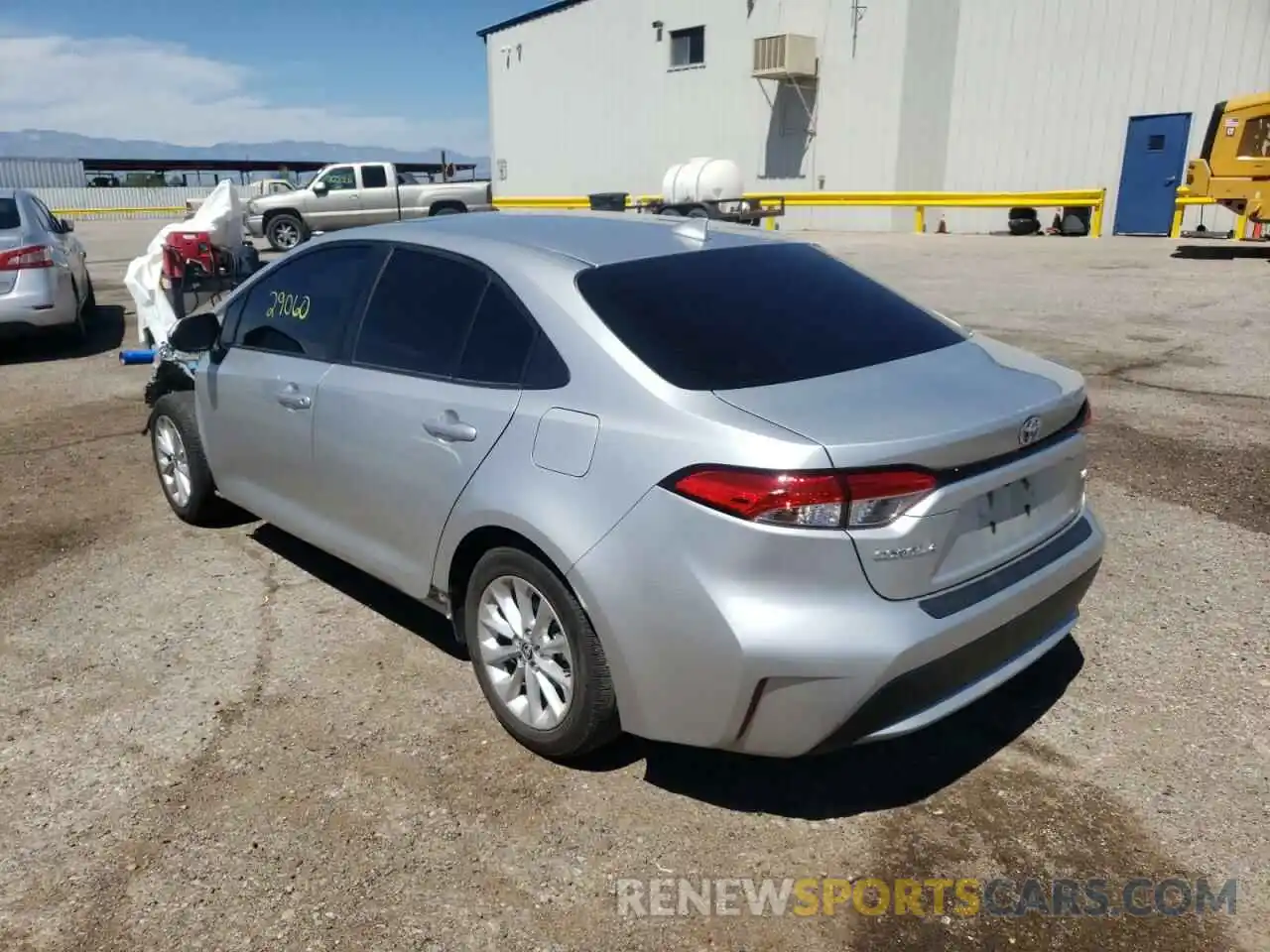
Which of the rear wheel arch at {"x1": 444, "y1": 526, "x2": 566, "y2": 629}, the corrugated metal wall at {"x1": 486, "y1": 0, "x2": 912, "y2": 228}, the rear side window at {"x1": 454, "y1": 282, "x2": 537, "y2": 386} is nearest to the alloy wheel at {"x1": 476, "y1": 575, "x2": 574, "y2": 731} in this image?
the rear wheel arch at {"x1": 444, "y1": 526, "x2": 566, "y2": 629}

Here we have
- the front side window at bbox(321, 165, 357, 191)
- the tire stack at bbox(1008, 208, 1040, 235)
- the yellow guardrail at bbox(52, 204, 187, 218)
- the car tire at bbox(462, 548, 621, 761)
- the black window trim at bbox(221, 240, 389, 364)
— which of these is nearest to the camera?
the car tire at bbox(462, 548, 621, 761)

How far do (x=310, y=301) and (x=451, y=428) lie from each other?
50.9 inches

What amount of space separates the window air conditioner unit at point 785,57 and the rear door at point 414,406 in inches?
958

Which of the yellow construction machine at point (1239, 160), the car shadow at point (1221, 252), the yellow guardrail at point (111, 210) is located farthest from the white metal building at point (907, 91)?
the yellow guardrail at point (111, 210)

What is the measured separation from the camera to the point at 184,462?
5.04 m

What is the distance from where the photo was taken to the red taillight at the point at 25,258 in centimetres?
897

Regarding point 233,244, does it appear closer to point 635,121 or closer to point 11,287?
point 11,287

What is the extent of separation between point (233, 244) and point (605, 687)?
24.8 ft

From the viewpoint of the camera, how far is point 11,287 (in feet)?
29.7

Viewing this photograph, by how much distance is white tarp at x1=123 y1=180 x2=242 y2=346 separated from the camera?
8.41 m

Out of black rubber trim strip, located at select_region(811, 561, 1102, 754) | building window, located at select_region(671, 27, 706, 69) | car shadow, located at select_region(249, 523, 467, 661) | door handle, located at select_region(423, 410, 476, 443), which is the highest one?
building window, located at select_region(671, 27, 706, 69)

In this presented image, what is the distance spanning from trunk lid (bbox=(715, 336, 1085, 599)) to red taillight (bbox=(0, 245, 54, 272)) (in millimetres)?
8824

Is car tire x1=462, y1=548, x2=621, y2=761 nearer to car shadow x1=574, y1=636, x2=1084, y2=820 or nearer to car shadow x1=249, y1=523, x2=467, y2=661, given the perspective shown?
car shadow x1=574, y1=636, x2=1084, y2=820

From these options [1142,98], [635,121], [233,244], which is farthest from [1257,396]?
[635,121]
